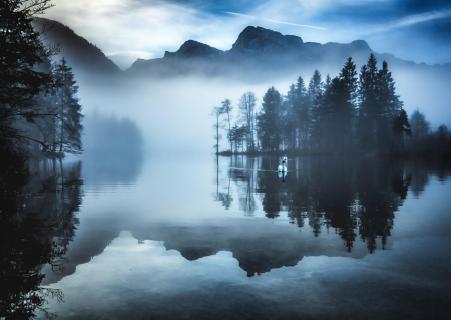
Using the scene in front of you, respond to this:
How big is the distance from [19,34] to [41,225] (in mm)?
9464

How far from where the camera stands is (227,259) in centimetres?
1045

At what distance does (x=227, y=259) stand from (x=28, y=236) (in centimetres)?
702

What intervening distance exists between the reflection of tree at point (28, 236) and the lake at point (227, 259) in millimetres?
47

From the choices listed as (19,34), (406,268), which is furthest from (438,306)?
(19,34)

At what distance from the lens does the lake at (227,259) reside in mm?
7270

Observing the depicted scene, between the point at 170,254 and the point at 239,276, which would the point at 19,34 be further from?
the point at 239,276

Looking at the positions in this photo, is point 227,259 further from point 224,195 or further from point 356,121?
point 356,121

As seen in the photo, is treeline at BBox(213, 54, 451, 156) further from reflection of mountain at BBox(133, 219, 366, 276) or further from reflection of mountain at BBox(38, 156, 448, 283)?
reflection of mountain at BBox(133, 219, 366, 276)

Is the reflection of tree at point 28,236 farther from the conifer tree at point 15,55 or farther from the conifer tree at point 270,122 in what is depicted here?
the conifer tree at point 270,122

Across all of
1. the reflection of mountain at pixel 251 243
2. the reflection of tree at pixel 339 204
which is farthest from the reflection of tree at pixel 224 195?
the reflection of mountain at pixel 251 243

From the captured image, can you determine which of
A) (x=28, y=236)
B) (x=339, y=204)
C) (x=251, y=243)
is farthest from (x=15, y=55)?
(x=339, y=204)

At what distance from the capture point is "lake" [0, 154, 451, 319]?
7.27m

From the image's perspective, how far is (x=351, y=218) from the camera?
15906 mm

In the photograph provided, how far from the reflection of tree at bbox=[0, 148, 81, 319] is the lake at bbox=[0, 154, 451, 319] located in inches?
1.9
